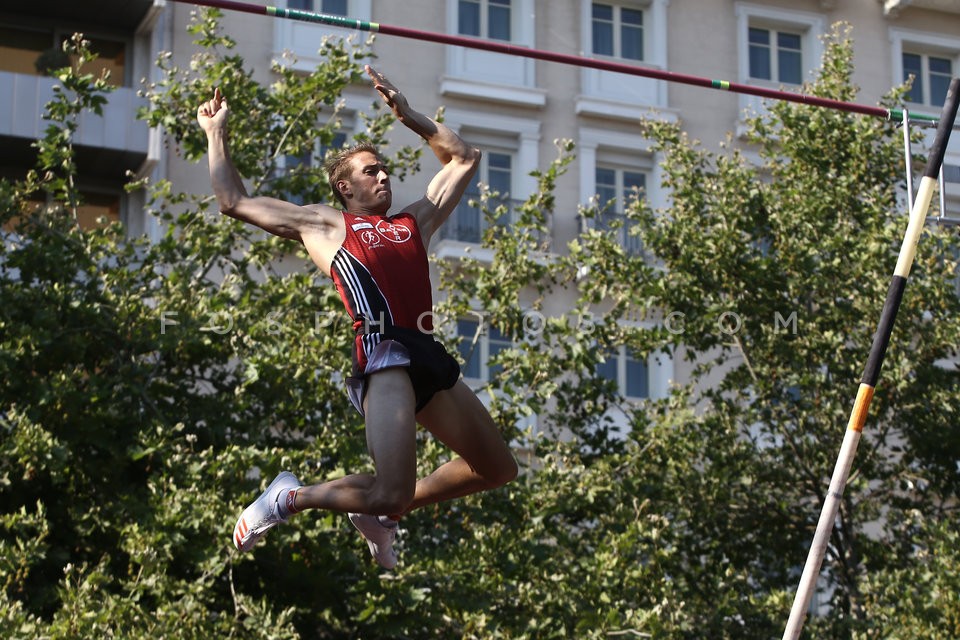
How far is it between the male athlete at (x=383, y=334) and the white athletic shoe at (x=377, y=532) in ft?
0.07

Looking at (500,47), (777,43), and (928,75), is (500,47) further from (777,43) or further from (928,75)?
(928,75)

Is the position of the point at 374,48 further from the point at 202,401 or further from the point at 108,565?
the point at 108,565

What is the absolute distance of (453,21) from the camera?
85.4ft

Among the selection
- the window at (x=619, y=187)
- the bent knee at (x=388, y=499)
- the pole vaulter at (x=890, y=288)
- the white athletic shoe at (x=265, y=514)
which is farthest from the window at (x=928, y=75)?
the bent knee at (x=388, y=499)

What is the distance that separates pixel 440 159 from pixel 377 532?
6.32ft

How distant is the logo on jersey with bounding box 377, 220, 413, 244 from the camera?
8.05 metres

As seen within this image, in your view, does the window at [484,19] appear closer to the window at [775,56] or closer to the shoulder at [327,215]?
the window at [775,56]

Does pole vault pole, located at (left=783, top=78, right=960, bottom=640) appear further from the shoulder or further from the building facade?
the building facade

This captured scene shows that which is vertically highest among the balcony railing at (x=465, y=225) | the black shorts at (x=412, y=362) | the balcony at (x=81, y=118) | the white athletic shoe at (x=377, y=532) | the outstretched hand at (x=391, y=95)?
the balcony at (x=81, y=118)

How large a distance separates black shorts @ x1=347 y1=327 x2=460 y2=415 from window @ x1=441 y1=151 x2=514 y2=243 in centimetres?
1649

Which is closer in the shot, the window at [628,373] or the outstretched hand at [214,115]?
the outstretched hand at [214,115]

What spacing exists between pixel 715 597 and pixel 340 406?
446cm

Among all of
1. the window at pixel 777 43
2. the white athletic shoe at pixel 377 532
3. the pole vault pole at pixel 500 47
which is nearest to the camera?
the white athletic shoe at pixel 377 532

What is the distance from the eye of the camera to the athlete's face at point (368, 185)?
824 cm
